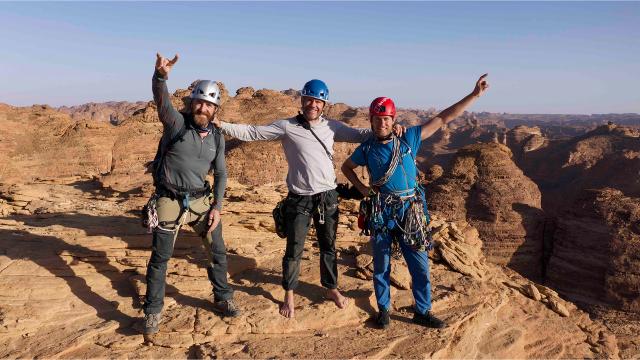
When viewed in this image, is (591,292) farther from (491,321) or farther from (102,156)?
(102,156)

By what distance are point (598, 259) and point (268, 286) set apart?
17249 millimetres

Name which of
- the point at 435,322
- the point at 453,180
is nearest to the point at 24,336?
the point at 435,322

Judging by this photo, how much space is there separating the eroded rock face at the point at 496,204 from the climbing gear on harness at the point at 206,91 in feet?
56.9

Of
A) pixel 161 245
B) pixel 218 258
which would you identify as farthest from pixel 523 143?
pixel 161 245

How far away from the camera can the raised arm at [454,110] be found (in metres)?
5.76

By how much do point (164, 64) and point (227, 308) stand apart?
347 centimetres

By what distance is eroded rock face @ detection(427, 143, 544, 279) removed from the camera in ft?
70.7

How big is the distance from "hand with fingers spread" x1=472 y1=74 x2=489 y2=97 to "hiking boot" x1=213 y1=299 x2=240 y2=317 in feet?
15.0

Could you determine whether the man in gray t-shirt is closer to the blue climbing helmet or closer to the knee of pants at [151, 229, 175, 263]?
the blue climbing helmet

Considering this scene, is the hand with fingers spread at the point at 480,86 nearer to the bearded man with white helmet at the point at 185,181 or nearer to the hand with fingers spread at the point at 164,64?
the bearded man with white helmet at the point at 185,181

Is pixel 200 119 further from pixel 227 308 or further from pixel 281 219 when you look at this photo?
pixel 227 308

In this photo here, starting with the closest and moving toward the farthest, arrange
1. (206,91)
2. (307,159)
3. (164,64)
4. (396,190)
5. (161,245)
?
(164,64) < (206,91) < (161,245) < (307,159) < (396,190)

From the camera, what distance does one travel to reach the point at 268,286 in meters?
7.14

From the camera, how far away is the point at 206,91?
16.7 ft
